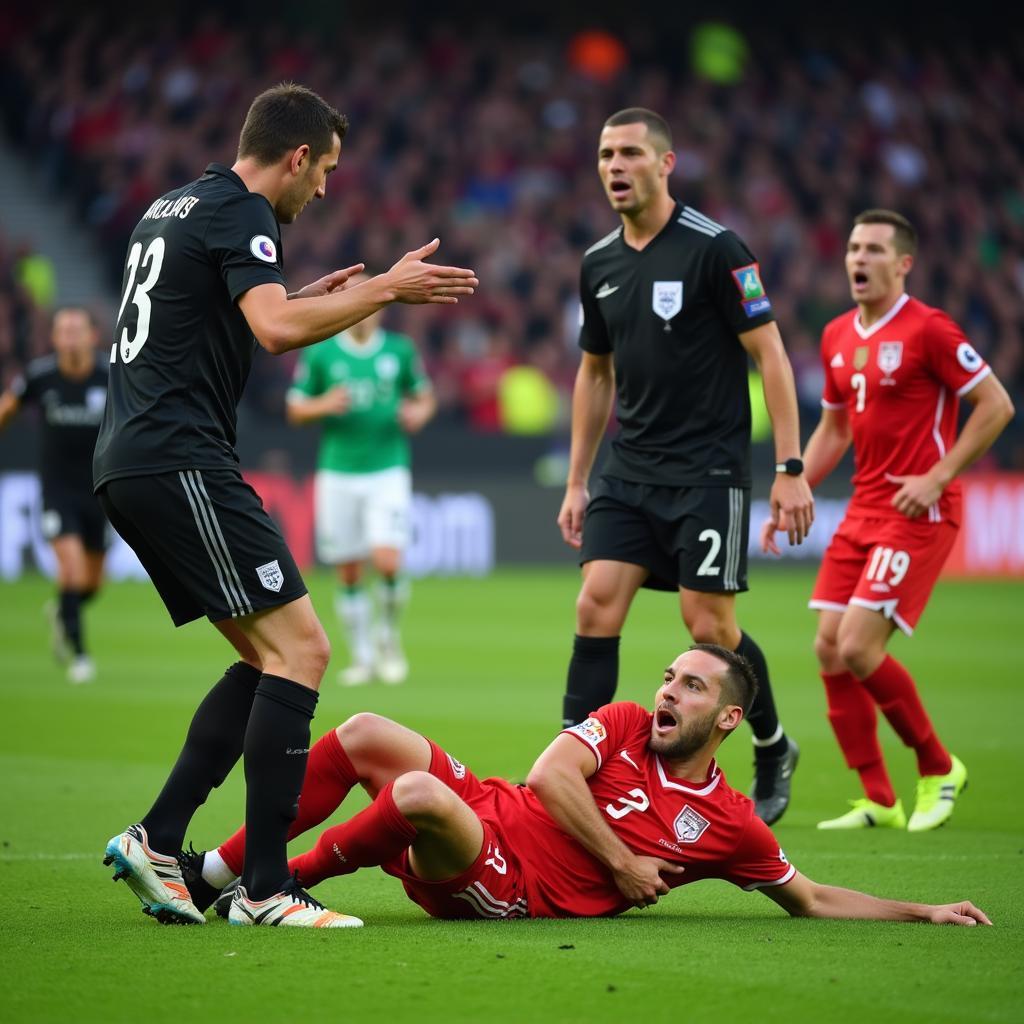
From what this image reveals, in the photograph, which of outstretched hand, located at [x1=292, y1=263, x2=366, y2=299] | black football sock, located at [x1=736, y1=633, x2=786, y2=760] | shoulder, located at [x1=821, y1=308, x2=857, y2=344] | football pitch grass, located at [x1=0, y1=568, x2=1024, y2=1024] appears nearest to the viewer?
football pitch grass, located at [x1=0, y1=568, x2=1024, y2=1024]

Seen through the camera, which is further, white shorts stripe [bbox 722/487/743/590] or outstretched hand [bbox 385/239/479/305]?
white shorts stripe [bbox 722/487/743/590]

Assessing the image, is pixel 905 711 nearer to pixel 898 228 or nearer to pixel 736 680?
pixel 898 228

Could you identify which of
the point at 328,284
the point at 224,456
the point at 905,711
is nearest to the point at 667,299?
the point at 328,284

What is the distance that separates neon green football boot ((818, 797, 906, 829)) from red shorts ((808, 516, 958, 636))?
0.75 meters

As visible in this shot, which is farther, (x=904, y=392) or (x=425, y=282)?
(x=904, y=392)

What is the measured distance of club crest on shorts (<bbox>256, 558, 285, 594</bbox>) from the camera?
500 cm

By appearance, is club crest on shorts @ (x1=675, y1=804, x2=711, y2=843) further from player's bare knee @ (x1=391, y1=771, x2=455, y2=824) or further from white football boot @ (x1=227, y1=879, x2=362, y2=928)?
white football boot @ (x1=227, y1=879, x2=362, y2=928)

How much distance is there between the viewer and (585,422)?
7562mm

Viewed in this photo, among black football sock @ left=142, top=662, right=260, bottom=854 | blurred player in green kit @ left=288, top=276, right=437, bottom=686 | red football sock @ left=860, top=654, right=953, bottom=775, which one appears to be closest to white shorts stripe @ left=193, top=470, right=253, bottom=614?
black football sock @ left=142, top=662, right=260, bottom=854

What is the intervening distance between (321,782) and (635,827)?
36.9 inches

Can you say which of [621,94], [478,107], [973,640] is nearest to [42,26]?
[478,107]

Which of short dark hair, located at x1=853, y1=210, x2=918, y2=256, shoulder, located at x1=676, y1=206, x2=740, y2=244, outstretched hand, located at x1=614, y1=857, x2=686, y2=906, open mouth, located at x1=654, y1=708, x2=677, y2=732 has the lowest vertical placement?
outstretched hand, located at x1=614, y1=857, x2=686, y2=906

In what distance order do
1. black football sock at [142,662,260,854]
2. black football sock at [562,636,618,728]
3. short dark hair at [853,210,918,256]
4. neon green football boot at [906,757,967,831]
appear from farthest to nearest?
1. short dark hair at [853,210,918,256]
2. neon green football boot at [906,757,967,831]
3. black football sock at [562,636,618,728]
4. black football sock at [142,662,260,854]

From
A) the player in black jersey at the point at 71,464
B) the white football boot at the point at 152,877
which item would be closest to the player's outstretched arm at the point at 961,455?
the white football boot at the point at 152,877
